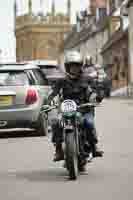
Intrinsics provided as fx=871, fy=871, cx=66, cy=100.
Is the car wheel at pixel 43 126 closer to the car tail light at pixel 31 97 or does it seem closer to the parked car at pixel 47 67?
the car tail light at pixel 31 97

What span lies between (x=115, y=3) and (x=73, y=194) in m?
84.2

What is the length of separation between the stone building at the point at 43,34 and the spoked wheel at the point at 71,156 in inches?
6495

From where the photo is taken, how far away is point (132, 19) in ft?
242

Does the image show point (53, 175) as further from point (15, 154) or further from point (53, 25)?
point (53, 25)

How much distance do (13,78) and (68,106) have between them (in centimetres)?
783

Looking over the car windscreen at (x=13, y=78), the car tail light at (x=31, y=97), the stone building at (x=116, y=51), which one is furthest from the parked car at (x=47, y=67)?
the stone building at (x=116, y=51)

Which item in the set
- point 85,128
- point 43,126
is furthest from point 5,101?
point 85,128

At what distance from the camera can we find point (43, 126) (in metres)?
19.2

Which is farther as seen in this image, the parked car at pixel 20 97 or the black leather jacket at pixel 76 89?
the parked car at pixel 20 97

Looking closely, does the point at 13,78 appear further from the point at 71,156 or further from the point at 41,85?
the point at 71,156

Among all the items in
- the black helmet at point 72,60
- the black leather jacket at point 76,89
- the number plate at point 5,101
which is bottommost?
the number plate at point 5,101

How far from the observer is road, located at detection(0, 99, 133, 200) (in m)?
9.70

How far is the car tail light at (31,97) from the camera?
61.1 feet

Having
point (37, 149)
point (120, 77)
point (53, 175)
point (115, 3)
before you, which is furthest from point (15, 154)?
point (115, 3)
